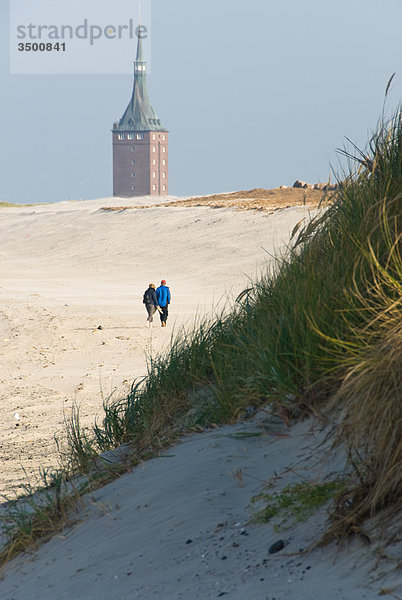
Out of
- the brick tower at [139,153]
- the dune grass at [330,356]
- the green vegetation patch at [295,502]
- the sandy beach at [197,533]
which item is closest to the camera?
the sandy beach at [197,533]

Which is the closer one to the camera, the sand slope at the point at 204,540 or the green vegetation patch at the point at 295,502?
the sand slope at the point at 204,540

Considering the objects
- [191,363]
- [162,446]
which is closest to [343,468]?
[162,446]

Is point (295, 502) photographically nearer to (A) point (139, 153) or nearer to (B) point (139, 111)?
(A) point (139, 153)

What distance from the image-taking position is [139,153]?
146m

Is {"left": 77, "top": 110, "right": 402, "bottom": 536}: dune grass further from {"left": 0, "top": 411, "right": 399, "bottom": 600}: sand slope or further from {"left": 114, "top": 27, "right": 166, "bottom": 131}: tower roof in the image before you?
{"left": 114, "top": 27, "right": 166, "bottom": 131}: tower roof

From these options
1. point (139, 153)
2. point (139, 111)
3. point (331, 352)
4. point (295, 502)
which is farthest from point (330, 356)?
point (139, 111)

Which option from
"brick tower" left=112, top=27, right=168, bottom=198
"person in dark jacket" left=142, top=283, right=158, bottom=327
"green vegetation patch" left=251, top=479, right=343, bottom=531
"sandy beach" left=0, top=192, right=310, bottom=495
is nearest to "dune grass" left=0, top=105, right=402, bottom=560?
"green vegetation patch" left=251, top=479, right=343, bottom=531

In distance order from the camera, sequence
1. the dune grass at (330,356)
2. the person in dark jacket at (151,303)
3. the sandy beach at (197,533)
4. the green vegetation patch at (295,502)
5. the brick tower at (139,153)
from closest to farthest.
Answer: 1. the sandy beach at (197,533)
2. the dune grass at (330,356)
3. the green vegetation patch at (295,502)
4. the person in dark jacket at (151,303)
5. the brick tower at (139,153)

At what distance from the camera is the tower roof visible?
148 metres

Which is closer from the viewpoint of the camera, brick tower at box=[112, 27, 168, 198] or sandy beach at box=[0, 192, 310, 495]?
sandy beach at box=[0, 192, 310, 495]

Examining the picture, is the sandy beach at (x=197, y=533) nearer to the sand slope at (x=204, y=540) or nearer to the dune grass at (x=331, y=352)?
the sand slope at (x=204, y=540)

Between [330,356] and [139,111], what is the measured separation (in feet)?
502

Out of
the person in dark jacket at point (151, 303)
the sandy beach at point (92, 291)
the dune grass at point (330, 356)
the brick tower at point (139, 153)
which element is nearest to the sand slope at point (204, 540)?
the dune grass at point (330, 356)

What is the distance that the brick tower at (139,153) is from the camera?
146m
